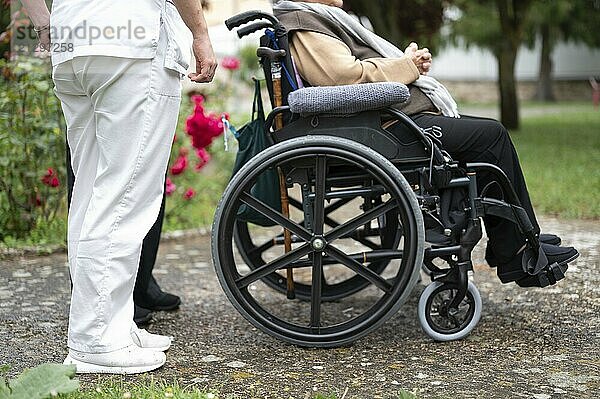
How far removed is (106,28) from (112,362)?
1.01m

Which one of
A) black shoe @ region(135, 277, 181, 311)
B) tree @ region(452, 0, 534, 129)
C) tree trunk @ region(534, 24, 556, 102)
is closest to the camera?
black shoe @ region(135, 277, 181, 311)

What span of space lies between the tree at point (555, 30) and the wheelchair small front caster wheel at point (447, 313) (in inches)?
816

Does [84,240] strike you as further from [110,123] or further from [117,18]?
[117,18]

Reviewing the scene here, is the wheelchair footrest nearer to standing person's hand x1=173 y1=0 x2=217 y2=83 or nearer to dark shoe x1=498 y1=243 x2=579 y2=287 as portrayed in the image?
dark shoe x1=498 y1=243 x2=579 y2=287

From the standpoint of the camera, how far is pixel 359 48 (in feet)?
11.1

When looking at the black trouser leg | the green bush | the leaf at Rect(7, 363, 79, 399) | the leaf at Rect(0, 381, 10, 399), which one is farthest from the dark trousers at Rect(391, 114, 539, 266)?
the green bush

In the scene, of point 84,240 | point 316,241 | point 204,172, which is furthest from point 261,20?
point 204,172

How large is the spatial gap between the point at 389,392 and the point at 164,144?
3.36 ft

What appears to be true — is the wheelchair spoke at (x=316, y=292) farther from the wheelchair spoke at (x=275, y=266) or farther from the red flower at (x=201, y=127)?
the red flower at (x=201, y=127)

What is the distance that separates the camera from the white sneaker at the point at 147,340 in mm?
3143

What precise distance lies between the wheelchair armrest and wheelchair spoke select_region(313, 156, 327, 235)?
172 millimetres

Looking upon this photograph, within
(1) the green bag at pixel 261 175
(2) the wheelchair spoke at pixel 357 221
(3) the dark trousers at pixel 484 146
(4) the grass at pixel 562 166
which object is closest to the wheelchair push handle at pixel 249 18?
(1) the green bag at pixel 261 175

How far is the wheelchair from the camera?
3023mm

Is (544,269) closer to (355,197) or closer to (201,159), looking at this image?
(355,197)
